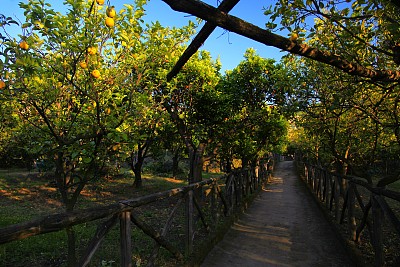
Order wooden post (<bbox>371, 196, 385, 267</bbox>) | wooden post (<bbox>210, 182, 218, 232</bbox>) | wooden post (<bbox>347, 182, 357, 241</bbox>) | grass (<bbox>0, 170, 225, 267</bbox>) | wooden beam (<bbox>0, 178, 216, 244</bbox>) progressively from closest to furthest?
wooden beam (<bbox>0, 178, 216, 244</bbox>) → wooden post (<bbox>371, 196, 385, 267</bbox>) → wooden post (<bbox>347, 182, 357, 241</bbox>) → grass (<bbox>0, 170, 225, 267</bbox>) → wooden post (<bbox>210, 182, 218, 232</bbox>)

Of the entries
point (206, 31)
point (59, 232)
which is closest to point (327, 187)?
point (59, 232)

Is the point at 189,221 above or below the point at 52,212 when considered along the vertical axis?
above

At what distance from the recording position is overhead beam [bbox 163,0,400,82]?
2.27 meters

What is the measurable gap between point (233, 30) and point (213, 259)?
Answer: 4151 millimetres

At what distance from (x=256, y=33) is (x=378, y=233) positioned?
11.1 feet

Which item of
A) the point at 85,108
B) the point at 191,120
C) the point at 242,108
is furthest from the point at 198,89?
the point at 85,108

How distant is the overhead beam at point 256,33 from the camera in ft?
7.45

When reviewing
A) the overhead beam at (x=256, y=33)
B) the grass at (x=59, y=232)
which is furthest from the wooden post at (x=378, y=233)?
the grass at (x=59, y=232)

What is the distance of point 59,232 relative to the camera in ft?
27.5

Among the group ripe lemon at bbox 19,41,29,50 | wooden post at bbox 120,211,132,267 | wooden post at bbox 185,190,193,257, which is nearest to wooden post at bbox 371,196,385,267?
wooden post at bbox 185,190,193,257

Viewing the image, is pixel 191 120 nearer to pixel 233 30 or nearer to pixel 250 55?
pixel 250 55

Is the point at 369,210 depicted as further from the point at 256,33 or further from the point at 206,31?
the point at 206,31

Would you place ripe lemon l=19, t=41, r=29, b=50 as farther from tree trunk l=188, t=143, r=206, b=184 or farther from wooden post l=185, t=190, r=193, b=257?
tree trunk l=188, t=143, r=206, b=184

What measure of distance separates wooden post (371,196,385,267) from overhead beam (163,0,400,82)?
2.04 meters
